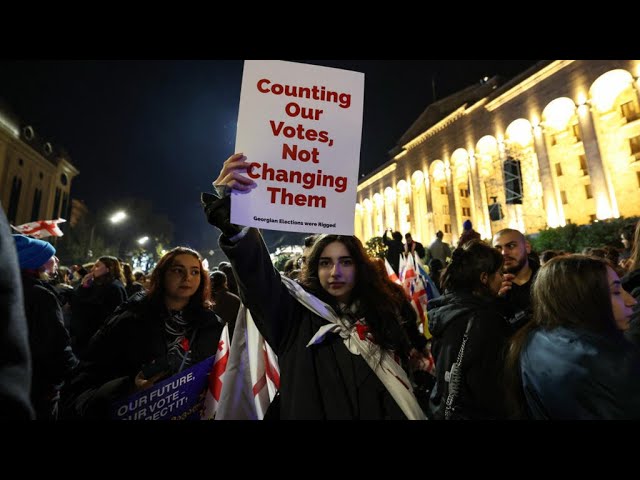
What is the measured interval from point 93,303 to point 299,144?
469 cm

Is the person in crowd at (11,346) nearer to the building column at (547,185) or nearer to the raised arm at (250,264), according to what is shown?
the raised arm at (250,264)

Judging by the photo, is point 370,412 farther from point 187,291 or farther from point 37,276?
point 37,276

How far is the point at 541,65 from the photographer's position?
82.6 feet

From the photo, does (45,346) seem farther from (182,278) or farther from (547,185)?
(547,185)

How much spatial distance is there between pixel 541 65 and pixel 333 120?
30.3m

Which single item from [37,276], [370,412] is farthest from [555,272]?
[37,276]

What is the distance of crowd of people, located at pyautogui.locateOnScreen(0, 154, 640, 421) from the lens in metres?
1.71

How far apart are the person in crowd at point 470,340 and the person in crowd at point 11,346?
8.12 feet

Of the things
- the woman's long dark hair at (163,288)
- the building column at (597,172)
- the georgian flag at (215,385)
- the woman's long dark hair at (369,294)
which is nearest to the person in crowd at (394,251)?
the woman's long dark hair at (163,288)

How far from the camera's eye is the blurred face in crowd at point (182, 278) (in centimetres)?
295

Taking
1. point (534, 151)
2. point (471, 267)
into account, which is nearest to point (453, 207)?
point (534, 151)

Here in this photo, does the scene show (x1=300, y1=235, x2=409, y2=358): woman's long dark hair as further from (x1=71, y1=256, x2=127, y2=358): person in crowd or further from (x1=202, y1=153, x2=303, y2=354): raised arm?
(x1=71, y1=256, x2=127, y2=358): person in crowd

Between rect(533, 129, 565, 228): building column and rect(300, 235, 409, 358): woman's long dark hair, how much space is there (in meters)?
26.6

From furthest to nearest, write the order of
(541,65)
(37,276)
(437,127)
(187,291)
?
1. (437,127)
2. (541,65)
3. (37,276)
4. (187,291)
